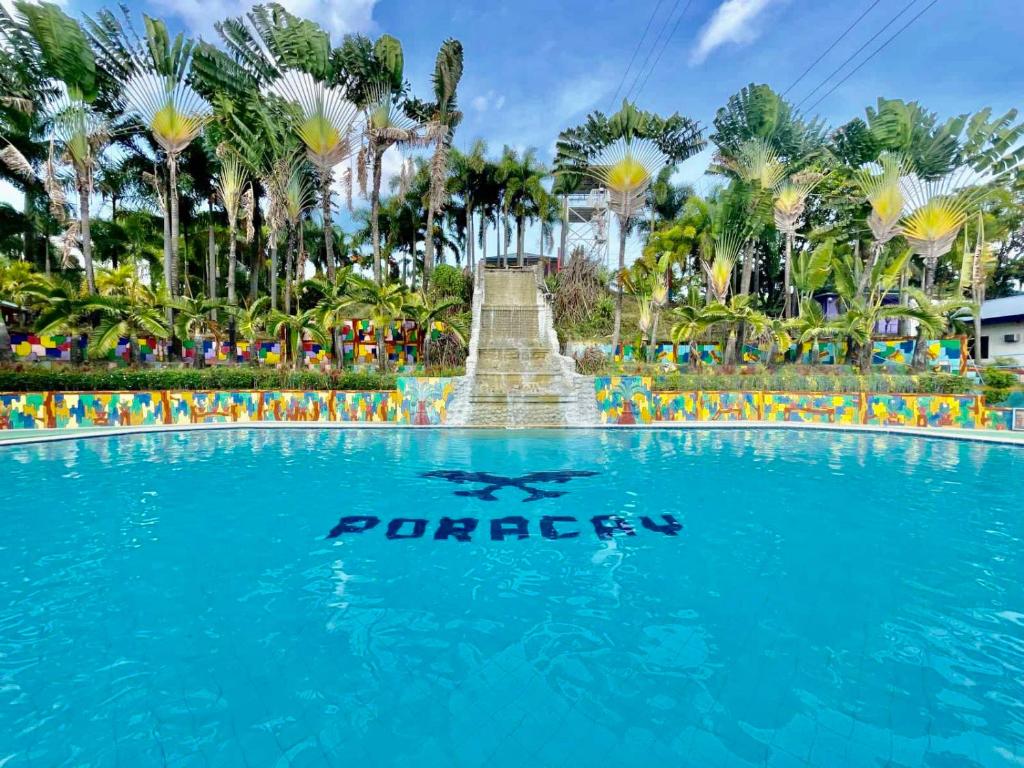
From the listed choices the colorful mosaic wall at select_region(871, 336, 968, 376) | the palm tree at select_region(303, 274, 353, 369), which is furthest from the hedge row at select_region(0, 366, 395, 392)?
the colorful mosaic wall at select_region(871, 336, 968, 376)

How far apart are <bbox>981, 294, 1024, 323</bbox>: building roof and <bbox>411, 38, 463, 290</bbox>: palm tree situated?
26559 mm

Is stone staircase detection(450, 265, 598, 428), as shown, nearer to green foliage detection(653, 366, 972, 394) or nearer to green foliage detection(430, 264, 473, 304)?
green foliage detection(653, 366, 972, 394)

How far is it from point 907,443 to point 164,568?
16.5 metres

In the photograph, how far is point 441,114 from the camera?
2441cm

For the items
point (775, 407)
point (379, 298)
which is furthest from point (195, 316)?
point (775, 407)

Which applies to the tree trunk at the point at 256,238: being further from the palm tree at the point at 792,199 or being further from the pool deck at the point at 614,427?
the palm tree at the point at 792,199

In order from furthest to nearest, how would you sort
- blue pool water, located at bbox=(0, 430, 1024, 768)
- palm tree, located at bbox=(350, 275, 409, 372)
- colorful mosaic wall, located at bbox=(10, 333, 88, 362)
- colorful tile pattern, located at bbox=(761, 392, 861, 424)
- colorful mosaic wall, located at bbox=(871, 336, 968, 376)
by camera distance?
colorful mosaic wall, located at bbox=(871, 336, 968, 376), palm tree, located at bbox=(350, 275, 409, 372), colorful mosaic wall, located at bbox=(10, 333, 88, 362), colorful tile pattern, located at bbox=(761, 392, 861, 424), blue pool water, located at bbox=(0, 430, 1024, 768)

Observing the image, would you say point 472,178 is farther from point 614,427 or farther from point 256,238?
point 614,427

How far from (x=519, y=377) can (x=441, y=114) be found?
48.7ft

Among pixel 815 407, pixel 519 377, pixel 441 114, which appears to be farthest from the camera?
pixel 441 114

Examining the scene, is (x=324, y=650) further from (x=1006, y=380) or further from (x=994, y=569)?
(x=1006, y=380)

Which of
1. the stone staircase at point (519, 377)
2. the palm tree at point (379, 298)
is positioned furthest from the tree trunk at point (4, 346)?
the stone staircase at point (519, 377)

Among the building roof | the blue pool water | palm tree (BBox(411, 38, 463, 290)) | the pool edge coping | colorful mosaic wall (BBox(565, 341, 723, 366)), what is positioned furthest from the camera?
colorful mosaic wall (BBox(565, 341, 723, 366))

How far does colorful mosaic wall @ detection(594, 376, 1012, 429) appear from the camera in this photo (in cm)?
1588
